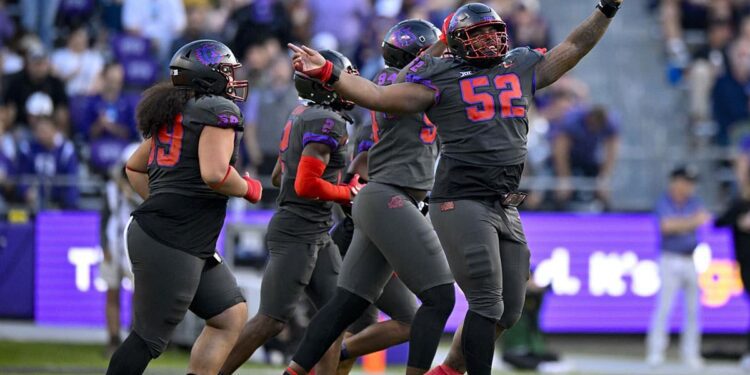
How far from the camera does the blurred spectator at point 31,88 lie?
50.6ft

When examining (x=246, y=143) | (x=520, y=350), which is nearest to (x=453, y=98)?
(x=520, y=350)

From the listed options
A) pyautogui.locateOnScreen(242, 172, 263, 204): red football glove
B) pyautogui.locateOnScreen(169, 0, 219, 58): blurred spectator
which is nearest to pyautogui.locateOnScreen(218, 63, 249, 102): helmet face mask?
pyautogui.locateOnScreen(242, 172, 263, 204): red football glove

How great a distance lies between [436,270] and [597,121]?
325 inches

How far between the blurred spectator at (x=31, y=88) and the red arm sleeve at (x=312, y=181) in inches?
325

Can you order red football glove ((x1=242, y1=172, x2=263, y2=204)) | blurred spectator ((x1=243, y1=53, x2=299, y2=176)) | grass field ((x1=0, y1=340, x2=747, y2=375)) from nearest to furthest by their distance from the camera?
red football glove ((x1=242, y1=172, x2=263, y2=204)) < grass field ((x1=0, y1=340, x2=747, y2=375)) < blurred spectator ((x1=243, y1=53, x2=299, y2=176))

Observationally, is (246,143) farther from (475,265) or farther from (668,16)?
(475,265)

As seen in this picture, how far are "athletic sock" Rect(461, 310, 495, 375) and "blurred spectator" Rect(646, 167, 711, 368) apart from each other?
676 cm

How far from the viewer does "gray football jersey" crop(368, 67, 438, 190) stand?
7.66 m

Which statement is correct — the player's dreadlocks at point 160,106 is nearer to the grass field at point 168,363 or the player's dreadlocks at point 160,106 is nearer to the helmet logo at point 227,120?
the helmet logo at point 227,120

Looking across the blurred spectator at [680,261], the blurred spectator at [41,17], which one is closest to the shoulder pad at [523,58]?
the blurred spectator at [680,261]

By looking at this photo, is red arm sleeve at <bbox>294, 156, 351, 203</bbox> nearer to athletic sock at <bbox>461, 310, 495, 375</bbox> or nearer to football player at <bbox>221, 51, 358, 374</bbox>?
football player at <bbox>221, 51, 358, 374</bbox>

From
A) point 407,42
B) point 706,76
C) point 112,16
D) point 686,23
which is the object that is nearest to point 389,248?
point 407,42

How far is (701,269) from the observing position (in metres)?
14.0

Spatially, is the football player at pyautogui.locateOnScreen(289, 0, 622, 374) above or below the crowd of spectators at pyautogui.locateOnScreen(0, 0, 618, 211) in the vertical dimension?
above
